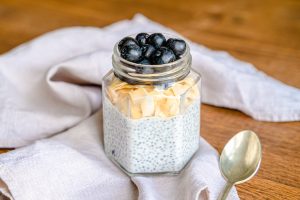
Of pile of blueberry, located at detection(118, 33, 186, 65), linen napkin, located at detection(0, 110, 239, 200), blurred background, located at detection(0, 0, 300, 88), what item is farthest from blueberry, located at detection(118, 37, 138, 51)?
blurred background, located at detection(0, 0, 300, 88)

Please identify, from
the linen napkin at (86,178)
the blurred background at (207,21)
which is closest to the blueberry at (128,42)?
the linen napkin at (86,178)

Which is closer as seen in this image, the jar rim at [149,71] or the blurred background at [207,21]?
the jar rim at [149,71]

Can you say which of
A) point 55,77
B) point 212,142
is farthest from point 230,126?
point 55,77

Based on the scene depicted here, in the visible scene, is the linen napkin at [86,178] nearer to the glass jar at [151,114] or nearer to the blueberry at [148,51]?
the glass jar at [151,114]

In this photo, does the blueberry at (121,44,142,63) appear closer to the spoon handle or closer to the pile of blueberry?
the pile of blueberry

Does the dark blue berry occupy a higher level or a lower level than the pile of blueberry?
lower

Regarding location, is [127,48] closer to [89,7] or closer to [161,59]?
[161,59]

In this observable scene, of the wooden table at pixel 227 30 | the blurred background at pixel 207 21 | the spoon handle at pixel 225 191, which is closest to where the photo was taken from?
the spoon handle at pixel 225 191

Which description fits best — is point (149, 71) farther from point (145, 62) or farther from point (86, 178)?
point (86, 178)
